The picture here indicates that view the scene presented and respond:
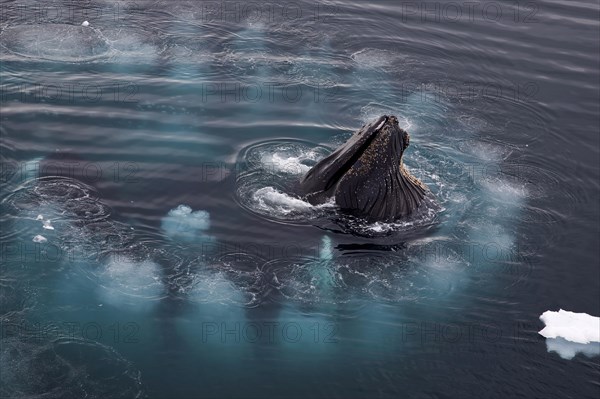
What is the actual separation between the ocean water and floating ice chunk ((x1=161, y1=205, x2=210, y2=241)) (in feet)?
0.26

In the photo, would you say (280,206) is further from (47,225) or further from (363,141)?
(47,225)

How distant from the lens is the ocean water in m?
26.2

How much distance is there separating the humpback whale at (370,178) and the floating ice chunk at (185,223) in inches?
136

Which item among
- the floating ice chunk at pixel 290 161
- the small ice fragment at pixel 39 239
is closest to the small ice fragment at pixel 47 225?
the small ice fragment at pixel 39 239

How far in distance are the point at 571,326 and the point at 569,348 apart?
0.71 m

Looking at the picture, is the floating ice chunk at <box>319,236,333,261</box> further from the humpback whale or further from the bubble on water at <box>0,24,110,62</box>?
the bubble on water at <box>0,24,110,62</box>

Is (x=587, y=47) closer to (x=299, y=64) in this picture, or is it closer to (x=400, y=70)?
(x=400, y=70)

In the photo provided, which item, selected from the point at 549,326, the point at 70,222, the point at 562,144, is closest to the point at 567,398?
the point at 549,326

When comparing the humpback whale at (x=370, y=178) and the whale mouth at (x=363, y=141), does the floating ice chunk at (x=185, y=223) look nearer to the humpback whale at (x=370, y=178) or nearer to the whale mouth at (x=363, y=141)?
the humpback whale at (x=370, y=178)

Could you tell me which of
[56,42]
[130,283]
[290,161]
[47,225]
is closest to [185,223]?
[130,283]

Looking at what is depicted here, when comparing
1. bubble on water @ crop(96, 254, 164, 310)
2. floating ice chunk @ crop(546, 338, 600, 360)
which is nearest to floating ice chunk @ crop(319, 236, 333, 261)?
bubble on water @ crop(96, 254, 164, 310)

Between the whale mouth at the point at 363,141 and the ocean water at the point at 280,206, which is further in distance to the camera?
the whale mouth at the point at 363,141

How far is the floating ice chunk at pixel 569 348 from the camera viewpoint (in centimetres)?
2739

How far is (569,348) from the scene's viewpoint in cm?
2755
